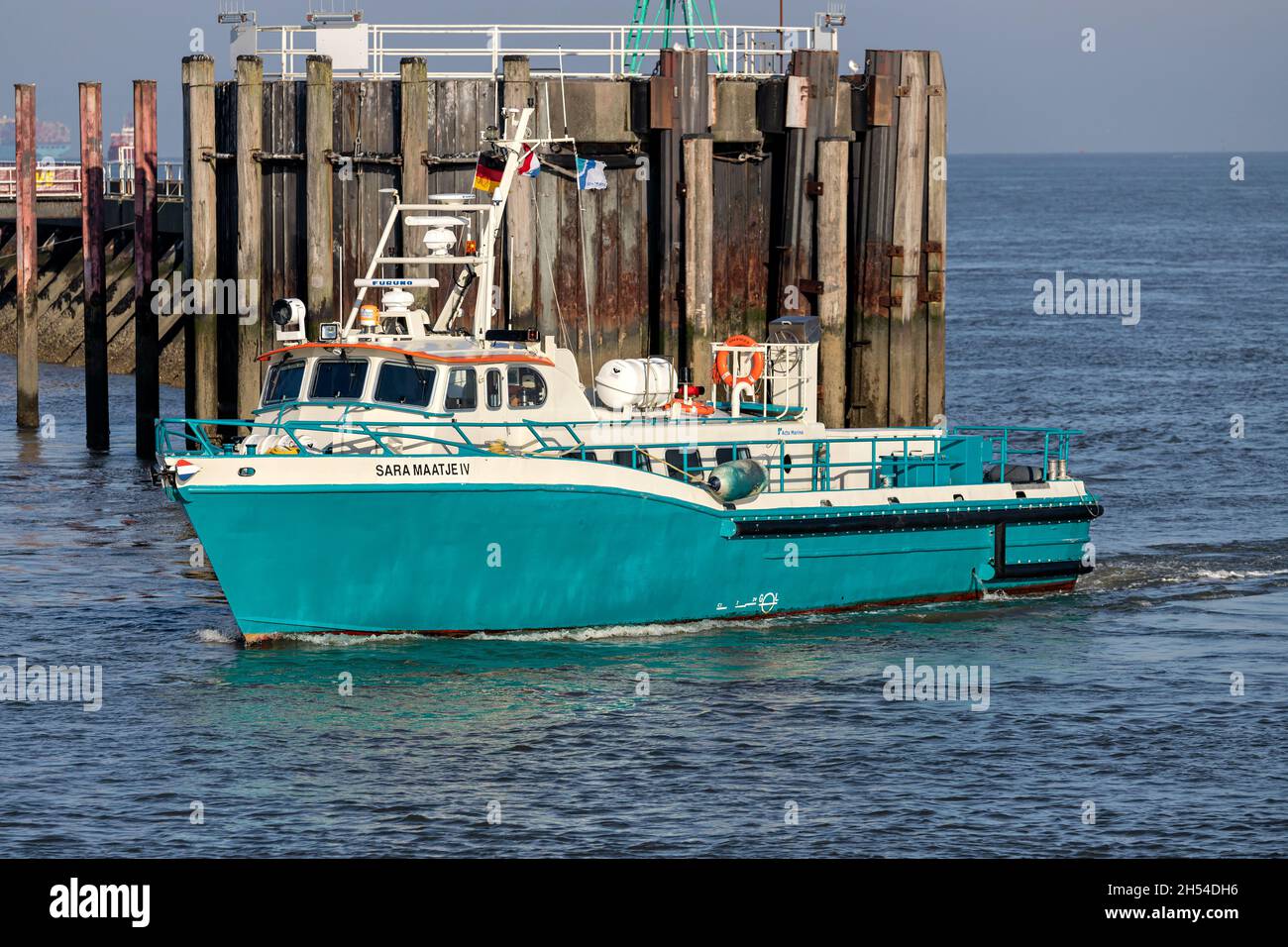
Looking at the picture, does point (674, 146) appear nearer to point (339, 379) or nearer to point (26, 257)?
point (339, 379)

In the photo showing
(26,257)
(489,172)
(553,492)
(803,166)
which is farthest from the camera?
(26,257)

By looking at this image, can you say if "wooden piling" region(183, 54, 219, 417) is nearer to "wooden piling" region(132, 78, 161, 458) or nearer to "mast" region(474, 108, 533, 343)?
"wooden piling" region(132, 78, 161, 458)

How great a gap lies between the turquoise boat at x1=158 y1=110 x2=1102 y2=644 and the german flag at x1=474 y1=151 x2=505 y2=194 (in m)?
0.12

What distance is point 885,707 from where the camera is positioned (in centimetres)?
1756

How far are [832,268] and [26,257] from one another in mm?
15041

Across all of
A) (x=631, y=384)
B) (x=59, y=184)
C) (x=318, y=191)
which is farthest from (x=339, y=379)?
(x=59, y=184)

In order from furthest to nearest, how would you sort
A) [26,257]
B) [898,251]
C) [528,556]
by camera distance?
[26,257] → [898,251] → [528,556]

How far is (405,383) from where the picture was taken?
19531 mm

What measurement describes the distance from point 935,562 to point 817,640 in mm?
2359

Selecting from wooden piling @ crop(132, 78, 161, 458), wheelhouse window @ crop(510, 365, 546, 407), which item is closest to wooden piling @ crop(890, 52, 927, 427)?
wheelhouse window @ crop(510, 365, 546, 407)

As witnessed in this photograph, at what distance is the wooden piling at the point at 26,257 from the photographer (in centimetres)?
3300

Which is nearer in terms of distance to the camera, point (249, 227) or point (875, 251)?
point (249, 227)
